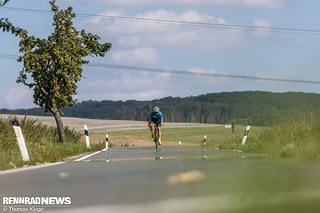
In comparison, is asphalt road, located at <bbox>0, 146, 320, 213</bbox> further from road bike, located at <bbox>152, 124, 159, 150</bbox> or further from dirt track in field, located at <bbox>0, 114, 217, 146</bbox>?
dirt track in field, located at <bbox>0, 114, 217, 146</bbox>

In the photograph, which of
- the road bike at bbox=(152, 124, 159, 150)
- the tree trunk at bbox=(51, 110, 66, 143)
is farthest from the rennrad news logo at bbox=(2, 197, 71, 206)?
the tree trunk at bbox=(51, 110, 66, 143)

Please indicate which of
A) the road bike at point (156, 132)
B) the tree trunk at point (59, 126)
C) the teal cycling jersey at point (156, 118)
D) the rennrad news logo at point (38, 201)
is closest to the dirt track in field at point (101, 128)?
the tree trunk at point (59, 126)

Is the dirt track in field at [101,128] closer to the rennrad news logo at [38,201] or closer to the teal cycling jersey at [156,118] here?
the teal cycling jersey at [156,118]

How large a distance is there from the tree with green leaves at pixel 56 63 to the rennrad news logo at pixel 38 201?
33.7 metres

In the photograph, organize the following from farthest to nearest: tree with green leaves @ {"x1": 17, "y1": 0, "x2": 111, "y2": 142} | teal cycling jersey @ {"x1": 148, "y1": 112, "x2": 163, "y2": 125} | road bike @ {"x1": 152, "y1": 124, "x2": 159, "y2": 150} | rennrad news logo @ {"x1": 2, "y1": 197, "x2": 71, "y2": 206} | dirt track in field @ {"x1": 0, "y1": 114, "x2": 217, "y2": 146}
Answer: dirt track in field @ {"x1": 0, "y1": 114, "x2": 217, "y2": 146} → tree with green leaves @ {"x1": 17, "y1": 0, "x2": 111, "y2": 142} → teal cycling jersey @ {"x1": 148, "y1": 112, "x2": 163, "y2": 125} → road bike @ {"x1": 152, "y1": 124, "x2": 159, "y2": 150} → rennrad news logo @ {"x1": 2, "y1": 197, "x2": 71, "y2": 206}

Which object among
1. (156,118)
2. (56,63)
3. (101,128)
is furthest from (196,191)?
(101,128)

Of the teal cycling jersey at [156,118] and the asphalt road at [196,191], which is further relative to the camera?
the teal cycling jersey at [156,118]

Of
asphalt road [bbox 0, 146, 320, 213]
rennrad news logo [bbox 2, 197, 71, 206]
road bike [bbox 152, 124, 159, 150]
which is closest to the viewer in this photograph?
asphalt road [bbox 0, 146, 320, 213]

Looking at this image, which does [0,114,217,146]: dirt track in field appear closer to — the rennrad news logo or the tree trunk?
the tree trunk

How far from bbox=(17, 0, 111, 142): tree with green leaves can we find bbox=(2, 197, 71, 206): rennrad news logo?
3370 centimetres

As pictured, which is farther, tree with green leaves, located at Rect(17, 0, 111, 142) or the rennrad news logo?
tree with green leaves, located at Rect(17, 0, 111, 142)

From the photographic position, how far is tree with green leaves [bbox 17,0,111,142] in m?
37.6

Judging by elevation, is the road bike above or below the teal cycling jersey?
below

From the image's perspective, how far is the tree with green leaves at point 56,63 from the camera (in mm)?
37562
